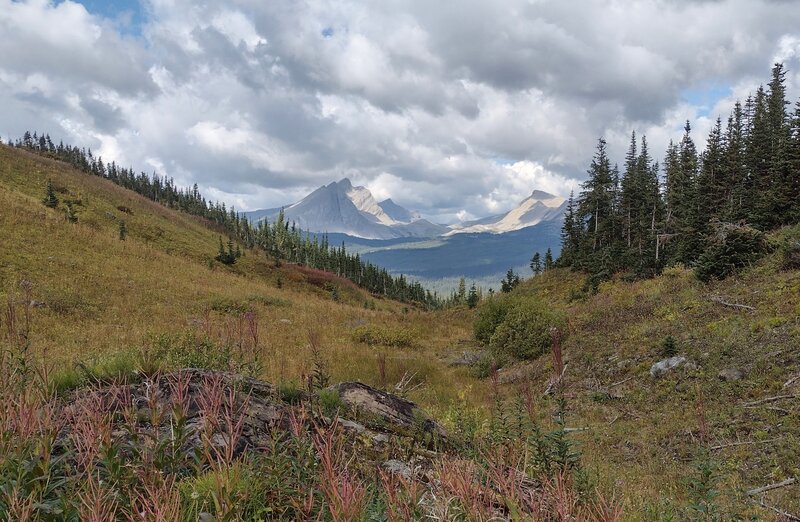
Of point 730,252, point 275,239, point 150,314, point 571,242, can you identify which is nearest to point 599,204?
point 571,242

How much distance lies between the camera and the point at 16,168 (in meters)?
53.4

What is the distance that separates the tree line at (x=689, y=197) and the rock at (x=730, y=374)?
26.3 metres

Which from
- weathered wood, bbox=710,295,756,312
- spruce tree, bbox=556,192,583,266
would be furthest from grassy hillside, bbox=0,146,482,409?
spruce tree, bbox=556,192,583,266

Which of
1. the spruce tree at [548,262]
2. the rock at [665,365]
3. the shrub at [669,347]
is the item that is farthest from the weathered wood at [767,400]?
the spruce tree at [548,262]

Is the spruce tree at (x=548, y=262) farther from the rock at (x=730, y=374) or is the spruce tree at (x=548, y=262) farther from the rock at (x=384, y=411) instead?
the rock at (x=384, y=411)

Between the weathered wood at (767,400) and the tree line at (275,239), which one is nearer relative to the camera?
the weathered wood at (767,400)

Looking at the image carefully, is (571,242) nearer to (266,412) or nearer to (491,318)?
(491,318)

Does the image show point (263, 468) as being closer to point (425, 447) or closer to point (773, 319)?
Answer: point (425, 447)

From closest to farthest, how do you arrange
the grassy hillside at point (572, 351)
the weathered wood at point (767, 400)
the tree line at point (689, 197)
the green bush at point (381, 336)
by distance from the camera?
1. the grassy hillside at point (572, 351)
2. the weathered wood at point (767, 400)
3. the green bush at point (381, 336)
4. the tree line at point (689, 197)

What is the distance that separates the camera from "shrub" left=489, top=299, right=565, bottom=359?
16.8 m

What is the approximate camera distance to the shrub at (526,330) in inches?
661

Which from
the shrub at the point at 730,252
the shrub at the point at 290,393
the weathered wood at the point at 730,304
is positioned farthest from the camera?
the shrub at the point at 730,252

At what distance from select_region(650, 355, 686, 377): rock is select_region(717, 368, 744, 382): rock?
1063 mm

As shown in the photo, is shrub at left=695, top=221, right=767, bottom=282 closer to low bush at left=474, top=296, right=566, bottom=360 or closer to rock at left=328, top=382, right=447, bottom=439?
low bush at left=474, top=296, right=566, bottom=360
